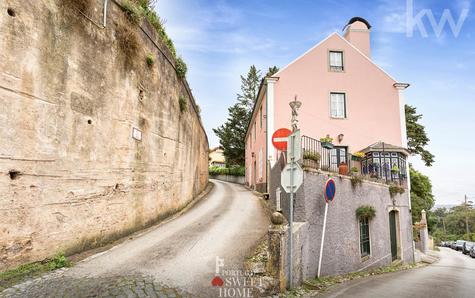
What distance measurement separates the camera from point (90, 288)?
4477 millimetres

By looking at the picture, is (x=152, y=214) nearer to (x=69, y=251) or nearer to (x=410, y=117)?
(x=69, y=251)

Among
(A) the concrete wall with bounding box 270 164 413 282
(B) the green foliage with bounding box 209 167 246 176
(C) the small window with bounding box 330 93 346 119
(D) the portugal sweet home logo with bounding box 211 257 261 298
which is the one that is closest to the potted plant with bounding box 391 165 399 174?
(A) the concrete wall with bounding box 270 164 413 282

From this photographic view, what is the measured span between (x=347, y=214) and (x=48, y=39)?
966cm

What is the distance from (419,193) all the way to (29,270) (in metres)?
29.4

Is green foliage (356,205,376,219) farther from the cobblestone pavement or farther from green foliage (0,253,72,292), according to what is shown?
green foliage (0,253,72,292)

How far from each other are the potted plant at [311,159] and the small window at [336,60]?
9250 millimetres

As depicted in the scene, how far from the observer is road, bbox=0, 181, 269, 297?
14.7 ft

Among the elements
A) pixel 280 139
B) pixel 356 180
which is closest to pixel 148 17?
pixel 280 139

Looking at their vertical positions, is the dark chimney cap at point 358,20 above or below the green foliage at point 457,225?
above

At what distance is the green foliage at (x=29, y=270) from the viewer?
450 cm

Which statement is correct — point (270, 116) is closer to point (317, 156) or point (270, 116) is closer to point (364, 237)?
point (317, 156)

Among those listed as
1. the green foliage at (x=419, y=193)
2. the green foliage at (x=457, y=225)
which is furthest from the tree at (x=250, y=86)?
the green foliage at (x=457, y=225)

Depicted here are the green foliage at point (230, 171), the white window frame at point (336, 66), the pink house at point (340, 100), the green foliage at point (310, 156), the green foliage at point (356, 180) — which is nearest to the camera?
the green foliage at point (310, 156)

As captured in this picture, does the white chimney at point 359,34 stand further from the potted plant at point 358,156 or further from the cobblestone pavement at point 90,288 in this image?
the cobblestone pavement at point 90,288
